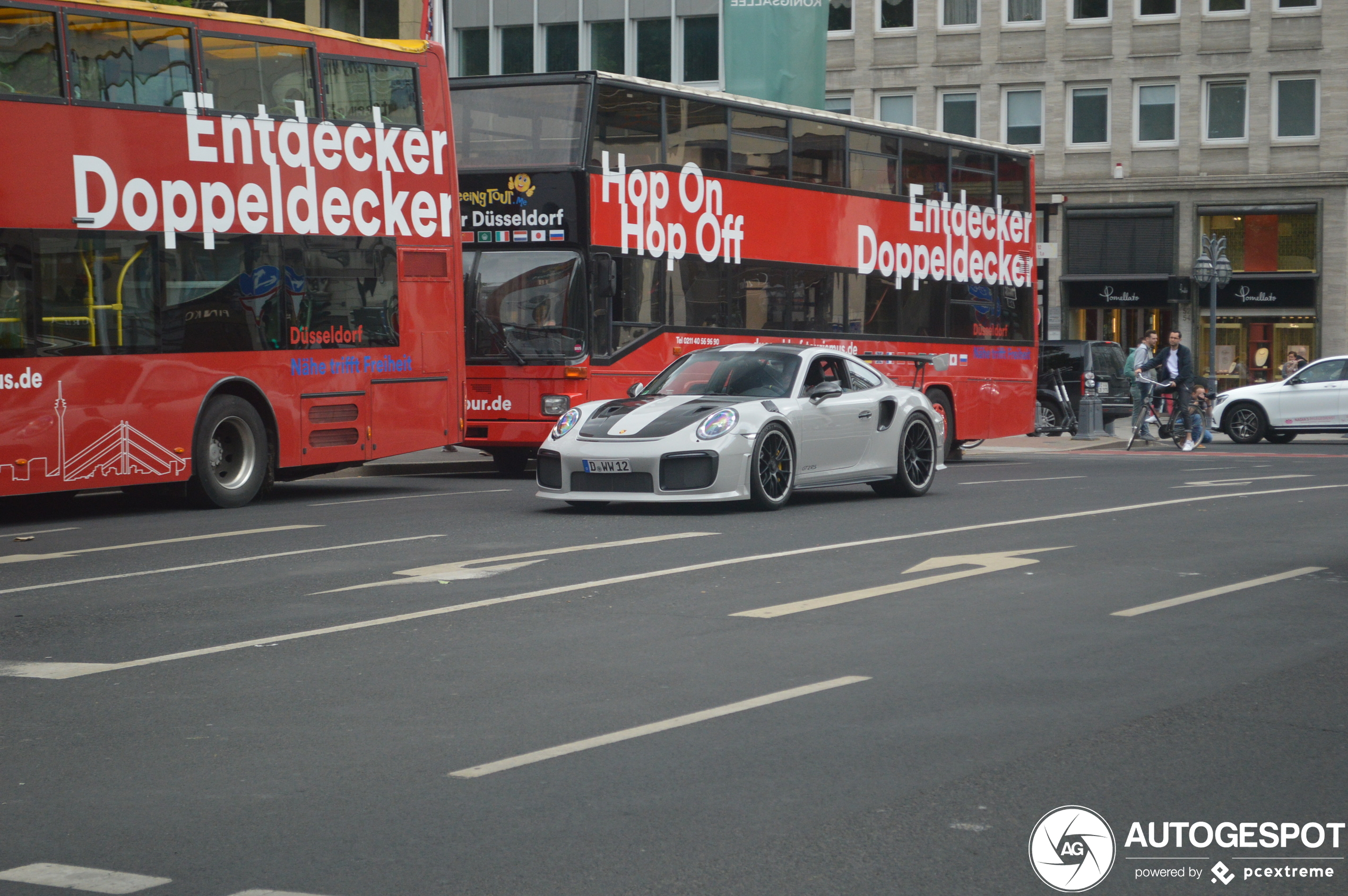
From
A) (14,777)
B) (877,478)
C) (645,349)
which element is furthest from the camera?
(645,349)

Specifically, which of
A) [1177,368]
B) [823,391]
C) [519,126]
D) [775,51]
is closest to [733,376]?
[823,391]

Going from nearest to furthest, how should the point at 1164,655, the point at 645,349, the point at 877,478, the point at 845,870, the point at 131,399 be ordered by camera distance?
1. the point at 845,870
2. the point at 1164,655
3. the point at 131,399
4. the point at 877,478
5. the point at 645,349

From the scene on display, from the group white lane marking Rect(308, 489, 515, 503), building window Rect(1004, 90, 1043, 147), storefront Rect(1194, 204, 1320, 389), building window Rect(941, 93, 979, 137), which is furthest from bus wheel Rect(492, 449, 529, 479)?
building window Rect(941, 93, 979, 137)

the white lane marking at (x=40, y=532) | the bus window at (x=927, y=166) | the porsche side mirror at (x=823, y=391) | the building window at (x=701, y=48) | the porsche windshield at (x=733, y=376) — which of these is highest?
the building window at (x=701, y=48)

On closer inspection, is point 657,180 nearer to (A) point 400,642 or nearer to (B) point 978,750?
(A) point 400,642

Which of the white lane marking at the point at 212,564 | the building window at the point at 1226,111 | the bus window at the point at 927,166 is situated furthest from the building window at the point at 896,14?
the white lane marking at the point at 212,564

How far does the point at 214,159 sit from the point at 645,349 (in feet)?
19.2

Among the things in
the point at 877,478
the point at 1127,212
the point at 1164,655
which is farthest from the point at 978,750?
the point at 1127,212

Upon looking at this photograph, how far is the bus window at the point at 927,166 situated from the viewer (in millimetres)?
22703

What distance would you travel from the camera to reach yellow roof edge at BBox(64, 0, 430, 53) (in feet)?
46.6

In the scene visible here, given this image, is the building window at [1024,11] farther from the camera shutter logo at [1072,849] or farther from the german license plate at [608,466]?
the camera shutter logo at [1072,849]

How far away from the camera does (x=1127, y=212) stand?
48.8 metres

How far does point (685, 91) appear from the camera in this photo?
63.4ft

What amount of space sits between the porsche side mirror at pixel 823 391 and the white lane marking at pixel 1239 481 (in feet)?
13.6
